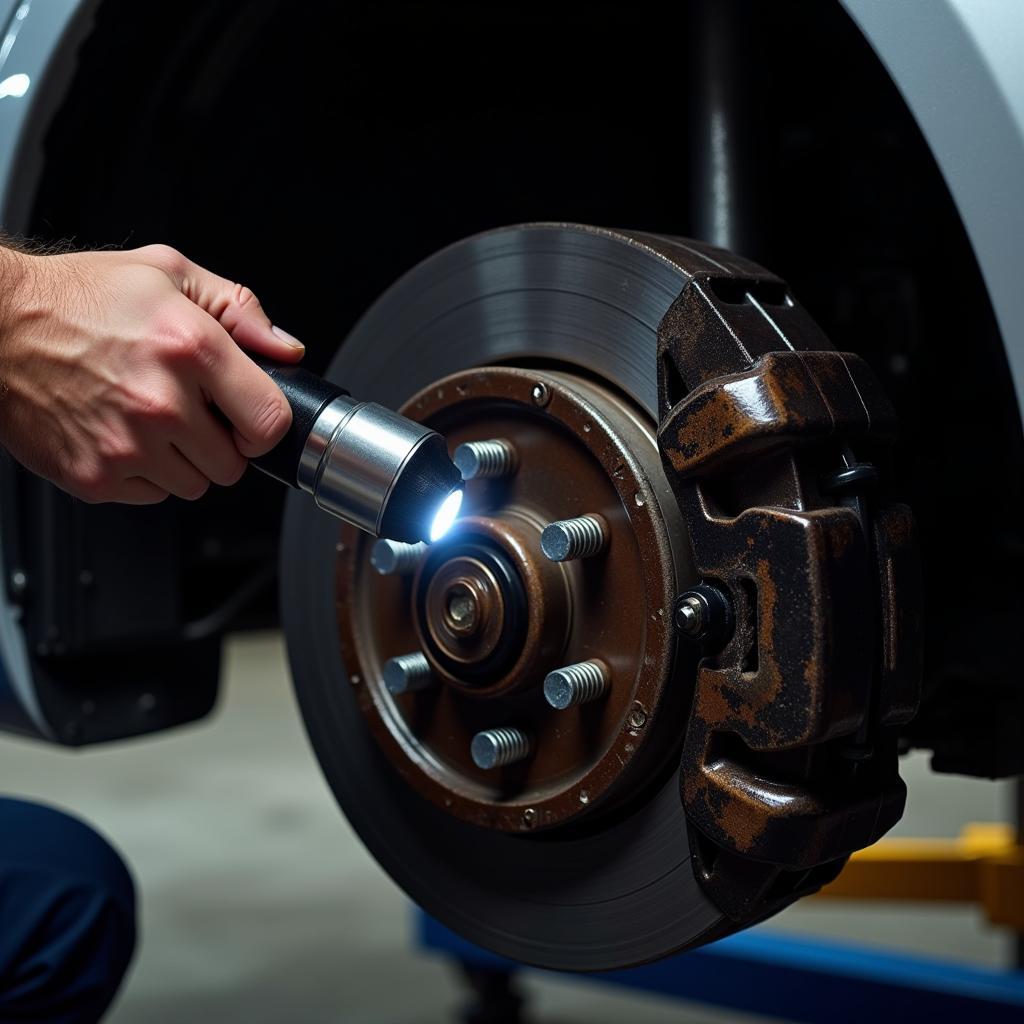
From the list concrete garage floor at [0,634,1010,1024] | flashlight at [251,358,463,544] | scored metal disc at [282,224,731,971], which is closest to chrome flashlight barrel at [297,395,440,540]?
flashlight at [251,358,463,544]

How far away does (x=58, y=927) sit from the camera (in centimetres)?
77

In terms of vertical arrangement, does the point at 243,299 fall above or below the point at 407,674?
above

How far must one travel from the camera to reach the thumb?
63 cm

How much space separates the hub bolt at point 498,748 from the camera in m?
0.65

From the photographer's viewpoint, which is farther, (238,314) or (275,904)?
(275,904)

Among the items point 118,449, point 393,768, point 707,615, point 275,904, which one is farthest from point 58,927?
point 275,904

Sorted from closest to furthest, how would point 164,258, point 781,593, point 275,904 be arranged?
point 781,593 < point 164,258 < point 275,904

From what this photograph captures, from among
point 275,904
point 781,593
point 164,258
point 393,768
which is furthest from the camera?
point 275,904

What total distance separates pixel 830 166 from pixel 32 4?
0.64 metres

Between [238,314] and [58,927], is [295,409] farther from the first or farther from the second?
[58,927]

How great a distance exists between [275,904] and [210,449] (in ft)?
5.35

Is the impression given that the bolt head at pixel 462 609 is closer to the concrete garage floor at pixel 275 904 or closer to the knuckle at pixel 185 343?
the knuckle at pixel 185 343

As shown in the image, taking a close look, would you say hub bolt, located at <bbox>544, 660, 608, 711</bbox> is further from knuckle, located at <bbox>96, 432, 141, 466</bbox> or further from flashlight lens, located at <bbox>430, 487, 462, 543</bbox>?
knuckle, located at <bbox>96, 432, 141, 466</bbox>

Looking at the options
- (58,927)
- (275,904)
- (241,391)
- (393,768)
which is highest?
(241,391)
